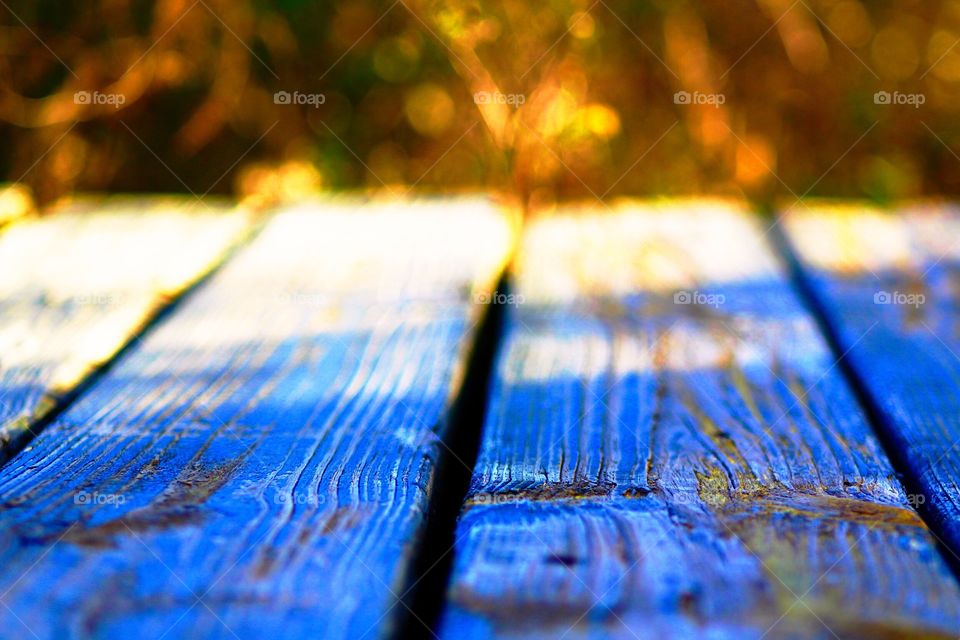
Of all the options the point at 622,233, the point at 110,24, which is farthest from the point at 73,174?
the point at 622,233

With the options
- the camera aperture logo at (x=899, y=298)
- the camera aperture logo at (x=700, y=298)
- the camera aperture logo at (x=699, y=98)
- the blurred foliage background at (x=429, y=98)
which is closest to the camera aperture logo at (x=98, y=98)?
the blurred foliage background at (x=429, y=98)

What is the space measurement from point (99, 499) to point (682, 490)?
0.58 meters

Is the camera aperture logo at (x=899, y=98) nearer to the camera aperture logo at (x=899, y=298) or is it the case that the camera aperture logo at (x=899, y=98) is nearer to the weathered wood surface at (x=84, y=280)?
the camera aperture logo at (x=899, y=298)

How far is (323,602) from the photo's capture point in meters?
0.72

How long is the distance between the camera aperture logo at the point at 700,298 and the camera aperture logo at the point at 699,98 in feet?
9.82

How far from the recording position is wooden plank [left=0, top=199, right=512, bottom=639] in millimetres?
727

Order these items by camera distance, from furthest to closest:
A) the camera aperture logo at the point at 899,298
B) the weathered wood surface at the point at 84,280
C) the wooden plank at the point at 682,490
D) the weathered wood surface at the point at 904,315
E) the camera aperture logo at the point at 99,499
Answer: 1. the camera aperture logo at the point at 899,298
2. the weathered wood surface at the point at 84,280
3. the weathered wood surface at the point at 904,315
4. the camera aperture logo at the point at 99,499
5. the wooden plank at the point at 682,490

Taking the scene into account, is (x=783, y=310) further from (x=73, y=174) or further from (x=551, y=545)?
(x=73, y=174)

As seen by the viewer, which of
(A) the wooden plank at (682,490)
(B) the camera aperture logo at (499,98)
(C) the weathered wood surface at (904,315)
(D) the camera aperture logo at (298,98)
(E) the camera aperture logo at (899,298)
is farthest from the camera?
(D) the camera aperture logo at (298,98)

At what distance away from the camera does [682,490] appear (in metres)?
0.91

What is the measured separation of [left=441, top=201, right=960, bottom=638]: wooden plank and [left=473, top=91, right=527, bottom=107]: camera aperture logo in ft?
4.37

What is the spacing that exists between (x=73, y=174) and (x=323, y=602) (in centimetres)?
365

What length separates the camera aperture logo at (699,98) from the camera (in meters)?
4.38

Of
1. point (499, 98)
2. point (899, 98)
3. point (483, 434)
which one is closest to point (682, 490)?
point (483, 434)
